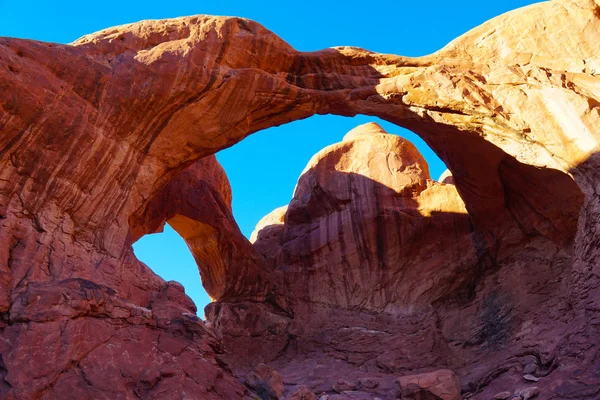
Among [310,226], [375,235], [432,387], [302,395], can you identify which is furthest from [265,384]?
[310,226]

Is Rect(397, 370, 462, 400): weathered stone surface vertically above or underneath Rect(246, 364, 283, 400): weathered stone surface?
underneath

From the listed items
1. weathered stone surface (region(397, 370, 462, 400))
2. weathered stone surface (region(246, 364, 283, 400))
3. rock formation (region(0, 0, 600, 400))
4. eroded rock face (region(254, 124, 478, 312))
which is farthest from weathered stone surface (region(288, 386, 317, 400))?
eroded rock face (region(254, 124, 478, 312))

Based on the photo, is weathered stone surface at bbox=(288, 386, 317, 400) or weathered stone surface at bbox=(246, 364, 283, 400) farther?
weathered stone surface at bbox=(246, 364, 283, 400)

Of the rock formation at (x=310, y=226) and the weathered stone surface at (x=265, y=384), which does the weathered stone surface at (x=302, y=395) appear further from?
the rock formation at (x=310, y=226)

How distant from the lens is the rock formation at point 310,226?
12.4m

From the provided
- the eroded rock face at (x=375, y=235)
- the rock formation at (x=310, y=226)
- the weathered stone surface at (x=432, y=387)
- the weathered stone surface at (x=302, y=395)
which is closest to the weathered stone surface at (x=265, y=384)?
the weathered stone surface at (x=302, y=395)

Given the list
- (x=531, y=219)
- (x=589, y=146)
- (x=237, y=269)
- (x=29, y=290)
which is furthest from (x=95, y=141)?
(x=531, y=219)

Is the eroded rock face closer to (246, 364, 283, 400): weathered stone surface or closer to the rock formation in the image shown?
the rock formation

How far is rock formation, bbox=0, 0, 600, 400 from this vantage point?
40.7 feet

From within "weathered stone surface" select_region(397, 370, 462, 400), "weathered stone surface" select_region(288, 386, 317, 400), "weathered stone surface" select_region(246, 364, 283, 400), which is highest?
"weathered stone surface" select_region(246, 364, 283, 400)

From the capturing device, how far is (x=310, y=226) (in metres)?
24.7

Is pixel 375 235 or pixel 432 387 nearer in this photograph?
pixel 432 387

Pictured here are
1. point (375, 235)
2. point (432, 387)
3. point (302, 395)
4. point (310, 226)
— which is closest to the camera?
point (302, 395)

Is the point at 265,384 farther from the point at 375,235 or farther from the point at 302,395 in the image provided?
the point at 375,235
